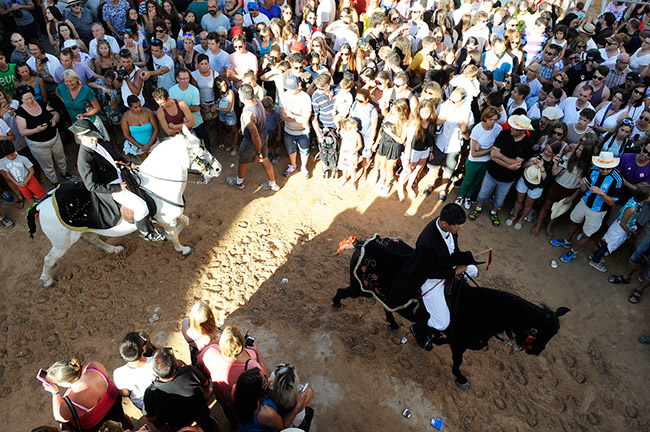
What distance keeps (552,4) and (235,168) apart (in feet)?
31.4

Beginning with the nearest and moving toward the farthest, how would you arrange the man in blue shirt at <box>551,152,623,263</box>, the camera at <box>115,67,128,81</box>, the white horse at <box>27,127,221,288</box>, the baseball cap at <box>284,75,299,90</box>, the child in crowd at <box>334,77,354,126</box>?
the white horse at <box>27,127,221,288</box>, the man in blue shirt at <box>551,152,623,263</box>, the child in crowd at <box>334,77,354,126</box>, the baseball cap at <box>284,75,299,90</box>, the camera at <box>115,67,128,81</box>

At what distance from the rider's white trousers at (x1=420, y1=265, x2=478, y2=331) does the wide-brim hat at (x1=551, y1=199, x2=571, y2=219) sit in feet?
10.9

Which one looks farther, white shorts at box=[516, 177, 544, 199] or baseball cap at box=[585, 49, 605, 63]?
baseball cap at box=[585, 49, 605, 63]

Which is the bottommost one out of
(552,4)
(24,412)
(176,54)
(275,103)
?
(24,412)

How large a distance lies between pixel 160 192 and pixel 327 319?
3.03m

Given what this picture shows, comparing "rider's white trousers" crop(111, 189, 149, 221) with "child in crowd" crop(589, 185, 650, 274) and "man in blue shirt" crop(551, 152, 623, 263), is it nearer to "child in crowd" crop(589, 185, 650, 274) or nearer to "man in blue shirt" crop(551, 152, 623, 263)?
"man in blue shirt" crop(551, 152, 623, 263)

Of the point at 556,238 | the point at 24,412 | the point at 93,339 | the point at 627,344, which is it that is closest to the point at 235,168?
the point at 93,339

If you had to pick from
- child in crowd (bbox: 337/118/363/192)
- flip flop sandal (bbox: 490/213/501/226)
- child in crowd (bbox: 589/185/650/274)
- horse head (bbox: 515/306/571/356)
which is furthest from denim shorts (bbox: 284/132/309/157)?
child in crowd (bbox: 589/185/650/274)

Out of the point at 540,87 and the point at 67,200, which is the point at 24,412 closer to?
the point at 67,200

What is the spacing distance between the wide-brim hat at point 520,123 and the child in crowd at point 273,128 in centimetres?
436

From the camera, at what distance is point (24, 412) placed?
506 centimetres

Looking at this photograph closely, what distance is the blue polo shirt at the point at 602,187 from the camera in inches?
259

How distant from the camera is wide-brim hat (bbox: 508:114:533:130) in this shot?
22.3ft

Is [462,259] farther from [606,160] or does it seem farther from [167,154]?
[167,154]
